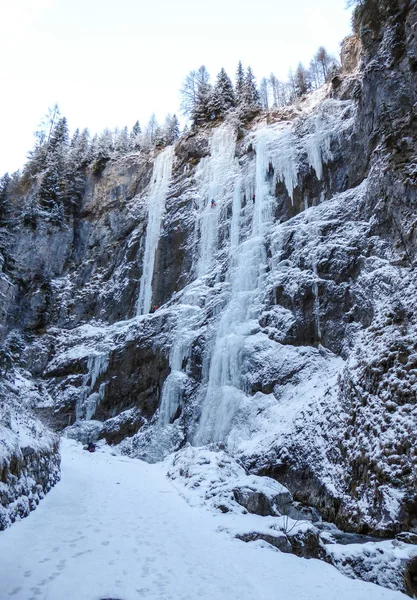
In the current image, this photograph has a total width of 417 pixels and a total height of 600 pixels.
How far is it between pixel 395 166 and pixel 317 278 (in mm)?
5091

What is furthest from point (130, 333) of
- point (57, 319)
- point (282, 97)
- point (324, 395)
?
point (282, 97)

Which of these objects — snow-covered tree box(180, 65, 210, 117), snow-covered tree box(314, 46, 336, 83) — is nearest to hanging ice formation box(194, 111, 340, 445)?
snow-covered tree box(180, 65, 210, 117)

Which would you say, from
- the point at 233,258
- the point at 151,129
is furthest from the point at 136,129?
the point at 233,258

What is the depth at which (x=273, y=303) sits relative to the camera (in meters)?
17.5

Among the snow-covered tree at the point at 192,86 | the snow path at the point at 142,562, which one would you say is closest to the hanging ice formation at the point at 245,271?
the snow path at the point at 142,562

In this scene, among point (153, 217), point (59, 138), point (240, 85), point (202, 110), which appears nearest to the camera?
point (153, 217)

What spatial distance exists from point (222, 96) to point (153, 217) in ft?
42.0

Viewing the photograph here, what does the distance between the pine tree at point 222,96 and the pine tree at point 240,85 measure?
608 millimetres

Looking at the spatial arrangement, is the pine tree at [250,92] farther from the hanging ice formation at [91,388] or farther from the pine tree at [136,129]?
the hanging ice formation at [91,388]

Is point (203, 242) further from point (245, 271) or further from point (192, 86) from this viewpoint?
point (192, 86)

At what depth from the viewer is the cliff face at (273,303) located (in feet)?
32.1

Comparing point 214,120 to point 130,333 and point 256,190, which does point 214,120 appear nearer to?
point 256,190

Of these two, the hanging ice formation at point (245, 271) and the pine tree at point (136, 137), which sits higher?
the pine tree at point (136, 137)

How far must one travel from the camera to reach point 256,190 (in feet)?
75.0
